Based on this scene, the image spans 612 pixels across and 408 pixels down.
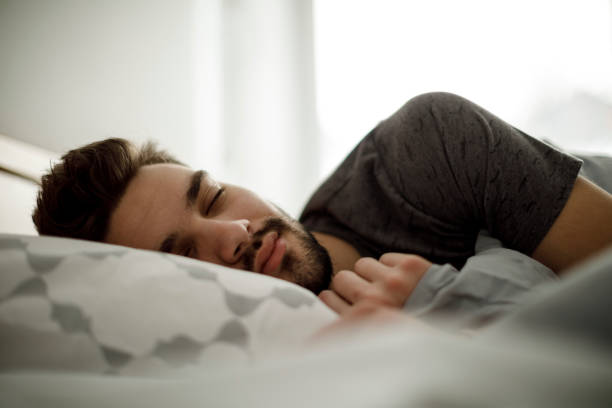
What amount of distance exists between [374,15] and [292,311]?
2.04m

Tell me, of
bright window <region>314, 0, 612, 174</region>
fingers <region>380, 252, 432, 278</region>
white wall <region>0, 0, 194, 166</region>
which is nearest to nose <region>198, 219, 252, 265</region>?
fingers <region>380, 252, 432, 278</region>

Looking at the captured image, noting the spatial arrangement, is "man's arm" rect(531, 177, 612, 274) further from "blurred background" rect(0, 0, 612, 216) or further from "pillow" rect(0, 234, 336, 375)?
"blurred background" rect(0, 0, 612, 216)

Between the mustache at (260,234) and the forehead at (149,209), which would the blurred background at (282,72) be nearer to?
the forehead at (149,209)

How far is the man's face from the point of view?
2.23 ft

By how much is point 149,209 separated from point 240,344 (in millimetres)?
444

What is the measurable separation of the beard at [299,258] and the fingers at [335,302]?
0.32ft

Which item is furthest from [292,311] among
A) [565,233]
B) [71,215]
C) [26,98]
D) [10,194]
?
[26,98]

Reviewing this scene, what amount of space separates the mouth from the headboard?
573mm

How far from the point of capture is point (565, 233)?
0.60 m

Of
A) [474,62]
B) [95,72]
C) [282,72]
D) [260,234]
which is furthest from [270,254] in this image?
[282,72]

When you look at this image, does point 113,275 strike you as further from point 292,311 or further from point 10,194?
point 10,194

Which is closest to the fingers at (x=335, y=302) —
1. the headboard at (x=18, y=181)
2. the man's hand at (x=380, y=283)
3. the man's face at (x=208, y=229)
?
the man's hand at (x=380, y=283)

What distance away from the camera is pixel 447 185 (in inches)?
28.3

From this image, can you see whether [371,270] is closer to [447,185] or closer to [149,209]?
[447,185]
